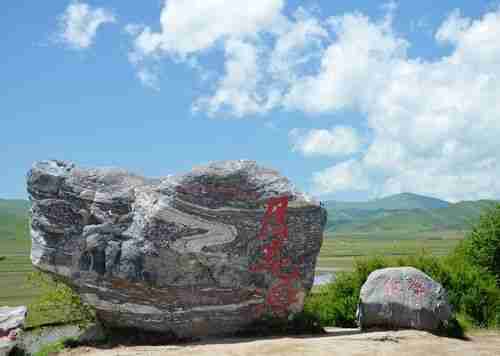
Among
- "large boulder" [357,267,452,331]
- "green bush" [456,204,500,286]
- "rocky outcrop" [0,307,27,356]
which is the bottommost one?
"rocky outcrop" [0,307,27,356]

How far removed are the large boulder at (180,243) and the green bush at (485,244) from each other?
9558 mm

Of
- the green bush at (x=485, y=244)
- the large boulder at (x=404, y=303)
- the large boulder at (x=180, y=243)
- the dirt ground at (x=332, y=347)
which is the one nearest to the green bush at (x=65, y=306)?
the large boulder at (x=180, y=243)

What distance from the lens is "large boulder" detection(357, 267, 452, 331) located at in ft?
47.0

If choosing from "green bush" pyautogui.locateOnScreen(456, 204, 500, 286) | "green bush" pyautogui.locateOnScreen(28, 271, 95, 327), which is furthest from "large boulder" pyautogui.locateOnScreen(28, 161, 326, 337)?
"green bush" pyautogui.locateOnScreen(456, 204, 500, 286)

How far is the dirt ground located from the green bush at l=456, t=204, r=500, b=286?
7162mm

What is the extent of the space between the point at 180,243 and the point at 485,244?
13.6 metres

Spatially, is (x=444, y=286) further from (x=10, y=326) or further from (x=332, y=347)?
(x=10, y=326)

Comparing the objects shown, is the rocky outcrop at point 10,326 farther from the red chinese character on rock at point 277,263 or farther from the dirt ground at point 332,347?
the red chinese character on rock at point 277,263

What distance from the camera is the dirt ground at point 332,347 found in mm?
12109

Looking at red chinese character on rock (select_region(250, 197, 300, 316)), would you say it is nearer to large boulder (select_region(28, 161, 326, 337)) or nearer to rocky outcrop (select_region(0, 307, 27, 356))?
large boulder (select_region(28, 161, 326, 337))

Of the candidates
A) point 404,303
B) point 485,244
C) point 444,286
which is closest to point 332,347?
point 404,303

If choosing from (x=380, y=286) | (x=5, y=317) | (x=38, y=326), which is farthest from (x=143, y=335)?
(x=38, y=326)

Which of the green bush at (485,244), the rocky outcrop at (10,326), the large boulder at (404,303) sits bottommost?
the rocky outcrop at (10,326)

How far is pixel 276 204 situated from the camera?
49.0ft
